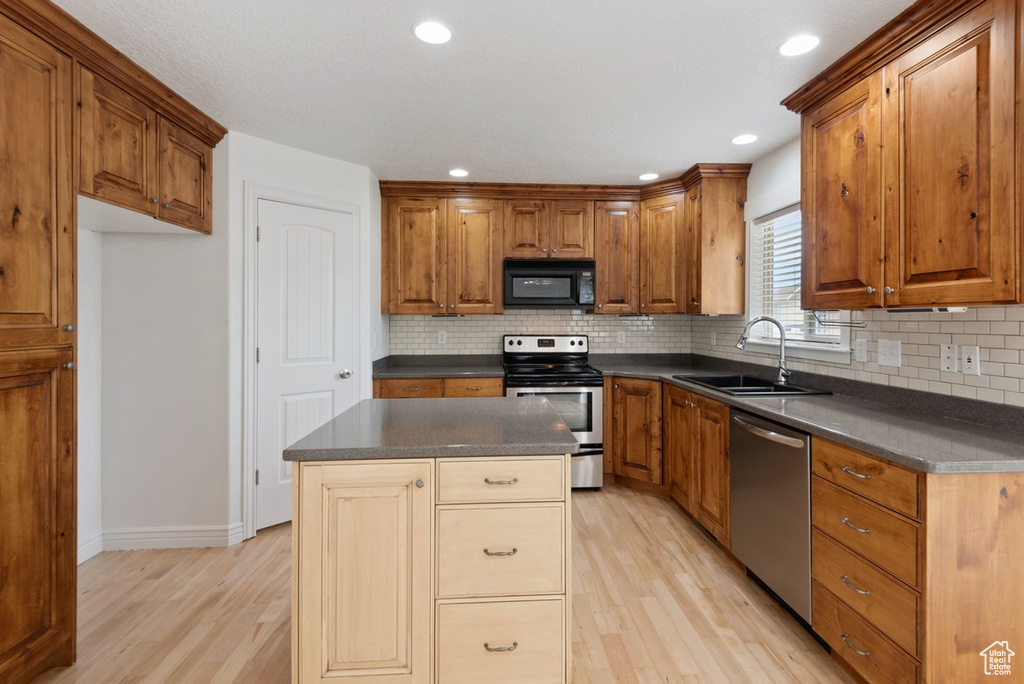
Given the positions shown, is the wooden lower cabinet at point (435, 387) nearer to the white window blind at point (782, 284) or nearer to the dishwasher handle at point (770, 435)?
the dishwasher handle at point (770, 435)

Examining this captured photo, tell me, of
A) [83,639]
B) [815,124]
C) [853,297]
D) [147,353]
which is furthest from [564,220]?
[83,639]

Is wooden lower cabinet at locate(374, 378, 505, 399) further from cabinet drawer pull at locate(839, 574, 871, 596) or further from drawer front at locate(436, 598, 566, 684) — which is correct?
cabinet drawer pull at locate(839, 574, 871, 596)

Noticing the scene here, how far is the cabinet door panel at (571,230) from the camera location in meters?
4.06

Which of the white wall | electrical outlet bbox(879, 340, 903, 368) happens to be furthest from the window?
the white wall

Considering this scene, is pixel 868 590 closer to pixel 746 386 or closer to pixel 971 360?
pixel 971 360

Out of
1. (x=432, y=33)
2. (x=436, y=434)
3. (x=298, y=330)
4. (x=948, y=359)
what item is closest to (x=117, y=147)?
(x=298, y=330)

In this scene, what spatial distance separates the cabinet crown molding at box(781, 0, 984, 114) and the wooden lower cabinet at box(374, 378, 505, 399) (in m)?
2.57

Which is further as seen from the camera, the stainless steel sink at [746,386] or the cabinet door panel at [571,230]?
the cabinet door panel at [571,230]

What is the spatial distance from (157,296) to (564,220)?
9.42 ft

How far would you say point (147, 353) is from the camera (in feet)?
9.20

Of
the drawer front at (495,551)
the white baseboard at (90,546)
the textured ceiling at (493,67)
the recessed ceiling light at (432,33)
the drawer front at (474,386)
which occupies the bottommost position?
the white baseboard at (90,546)

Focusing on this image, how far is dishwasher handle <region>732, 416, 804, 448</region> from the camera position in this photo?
6.56 feet

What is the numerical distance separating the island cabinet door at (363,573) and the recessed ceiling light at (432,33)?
1.62 meters

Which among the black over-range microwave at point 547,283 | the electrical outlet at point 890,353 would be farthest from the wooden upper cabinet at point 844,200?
the black over-range microwave at point 547,283
